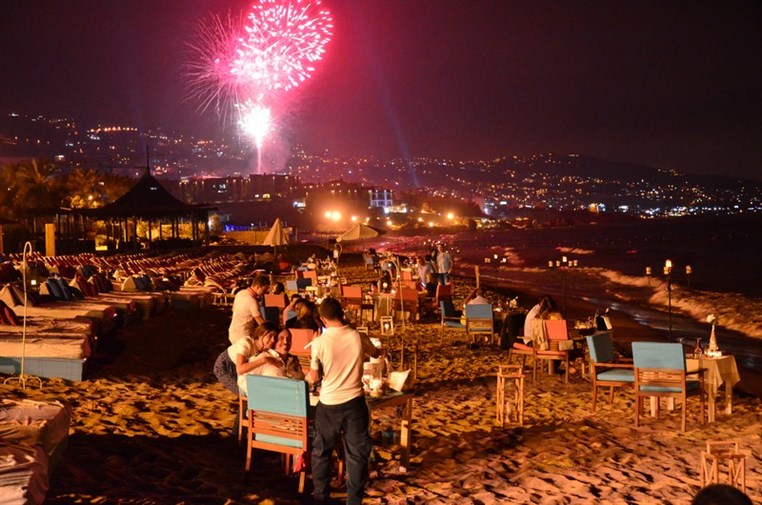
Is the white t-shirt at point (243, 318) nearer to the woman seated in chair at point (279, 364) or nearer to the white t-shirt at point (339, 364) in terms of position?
the woman seated in chair at point (279, 364)

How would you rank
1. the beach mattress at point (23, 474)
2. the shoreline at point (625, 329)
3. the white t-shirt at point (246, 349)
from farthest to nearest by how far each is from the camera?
the shoreline at point (625, 329), the white t-shirt at point (246, 349), the beach mattress at point (23, 474)

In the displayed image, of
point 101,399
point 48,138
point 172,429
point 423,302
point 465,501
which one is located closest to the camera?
point 465,501

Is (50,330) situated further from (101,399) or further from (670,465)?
(670,465)

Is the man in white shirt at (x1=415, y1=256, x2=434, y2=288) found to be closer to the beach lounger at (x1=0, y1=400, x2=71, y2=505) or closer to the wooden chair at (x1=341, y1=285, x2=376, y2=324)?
the wooden chair at (x1=341, y1=285, x2=376, y2=324)

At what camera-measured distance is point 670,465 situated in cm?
664

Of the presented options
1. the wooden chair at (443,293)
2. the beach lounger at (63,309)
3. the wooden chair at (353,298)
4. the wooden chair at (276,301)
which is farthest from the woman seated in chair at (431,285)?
the beach lounger at (63,309)

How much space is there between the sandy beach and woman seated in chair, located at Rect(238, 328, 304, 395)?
729 mm

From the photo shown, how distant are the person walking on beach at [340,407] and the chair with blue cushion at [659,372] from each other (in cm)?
376

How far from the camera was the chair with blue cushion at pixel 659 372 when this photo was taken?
26.0 feet

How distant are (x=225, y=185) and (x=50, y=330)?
171 metres

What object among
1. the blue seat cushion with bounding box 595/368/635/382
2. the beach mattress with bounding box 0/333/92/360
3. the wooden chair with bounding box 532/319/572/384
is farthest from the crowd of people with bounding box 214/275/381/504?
the wooden chair with bounding box 532/319/572/384

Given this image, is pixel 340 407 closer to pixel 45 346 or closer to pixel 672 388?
pixel 672 388

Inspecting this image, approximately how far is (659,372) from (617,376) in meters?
0.67

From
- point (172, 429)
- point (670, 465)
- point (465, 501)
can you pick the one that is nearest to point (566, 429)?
point (670, 465)
